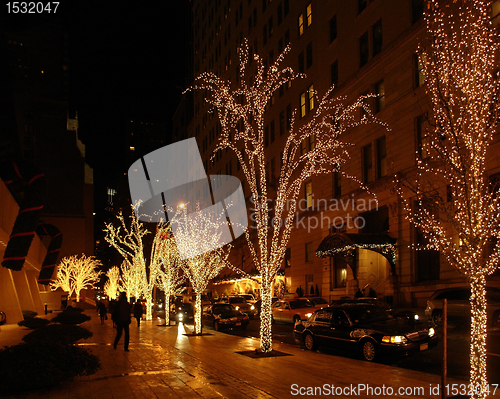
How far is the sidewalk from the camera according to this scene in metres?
8.51

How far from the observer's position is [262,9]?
5109 cm

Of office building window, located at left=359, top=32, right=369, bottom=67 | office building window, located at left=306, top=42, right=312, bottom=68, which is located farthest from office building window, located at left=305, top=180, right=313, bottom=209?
office building window, located at left=359, top=32, right=369, bottom=67

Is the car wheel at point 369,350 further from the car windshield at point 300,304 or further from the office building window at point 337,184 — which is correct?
the office building window at point 337,184

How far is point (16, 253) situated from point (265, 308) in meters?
15.2

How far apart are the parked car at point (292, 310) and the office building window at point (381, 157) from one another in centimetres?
1011

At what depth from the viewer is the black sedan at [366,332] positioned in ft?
41.7

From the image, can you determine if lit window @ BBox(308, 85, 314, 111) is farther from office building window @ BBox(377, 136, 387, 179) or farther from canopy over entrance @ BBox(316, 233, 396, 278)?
canopy over entrance @ BBox(316, 233, 396, 278)

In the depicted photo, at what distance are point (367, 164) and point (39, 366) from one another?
27.7 m

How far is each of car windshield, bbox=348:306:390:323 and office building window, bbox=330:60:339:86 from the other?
2485 centimetres

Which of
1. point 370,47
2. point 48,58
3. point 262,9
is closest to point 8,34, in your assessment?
point 48,58

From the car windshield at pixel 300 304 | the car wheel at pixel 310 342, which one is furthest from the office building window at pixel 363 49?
the car wheel at pixel 310 342

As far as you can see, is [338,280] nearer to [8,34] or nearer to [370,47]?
[370,47]

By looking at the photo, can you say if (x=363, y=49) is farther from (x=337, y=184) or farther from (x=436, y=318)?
(x=436, y=318)

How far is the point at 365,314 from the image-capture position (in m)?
14.6
